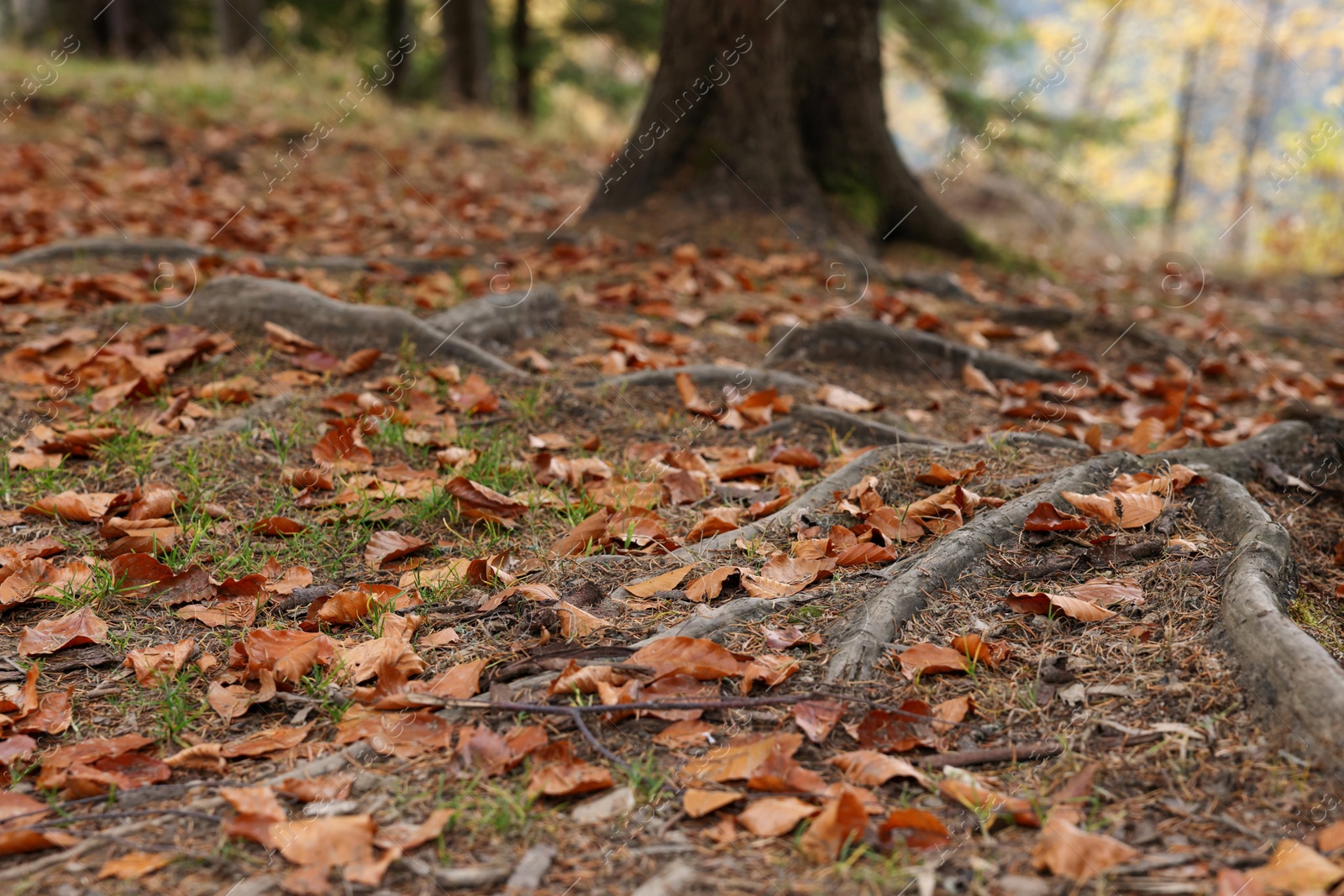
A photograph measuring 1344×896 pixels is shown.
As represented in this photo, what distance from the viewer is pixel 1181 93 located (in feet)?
74.7

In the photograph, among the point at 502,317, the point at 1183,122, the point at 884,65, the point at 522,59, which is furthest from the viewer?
the point at 1183,122

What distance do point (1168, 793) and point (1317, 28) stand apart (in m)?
28.3

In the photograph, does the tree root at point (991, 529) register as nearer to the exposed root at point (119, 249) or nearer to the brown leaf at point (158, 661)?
the brown leaf at point (158, 661)

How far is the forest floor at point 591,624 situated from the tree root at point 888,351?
4 cm

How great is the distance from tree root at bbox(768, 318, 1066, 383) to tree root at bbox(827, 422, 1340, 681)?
52.2 inches

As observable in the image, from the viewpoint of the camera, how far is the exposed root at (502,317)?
409cm

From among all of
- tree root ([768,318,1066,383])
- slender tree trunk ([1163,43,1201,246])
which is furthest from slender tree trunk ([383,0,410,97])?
slender tree trunk ([1163,43,1201,246])

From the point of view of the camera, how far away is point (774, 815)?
1690 mm

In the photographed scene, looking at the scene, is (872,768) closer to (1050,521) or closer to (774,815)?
(774,815)

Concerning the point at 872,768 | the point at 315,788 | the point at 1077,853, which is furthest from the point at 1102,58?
the point at 315,788

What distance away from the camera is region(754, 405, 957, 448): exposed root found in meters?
3.56

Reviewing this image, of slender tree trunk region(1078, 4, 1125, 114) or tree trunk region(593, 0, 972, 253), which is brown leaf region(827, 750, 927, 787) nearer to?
tree trunk region(593, 0, 972, 253)

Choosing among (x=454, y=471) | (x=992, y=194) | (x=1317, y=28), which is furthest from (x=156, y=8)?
(x=1317, y=28)

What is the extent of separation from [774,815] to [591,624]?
73 cm
